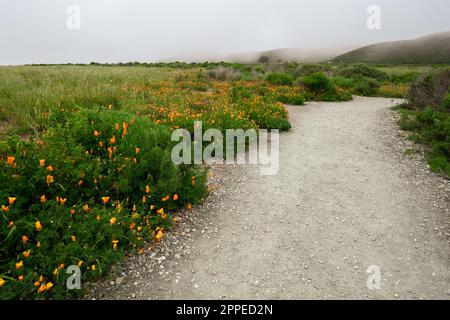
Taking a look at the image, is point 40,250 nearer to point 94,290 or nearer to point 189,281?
point 94,290

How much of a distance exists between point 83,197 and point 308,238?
124 inches

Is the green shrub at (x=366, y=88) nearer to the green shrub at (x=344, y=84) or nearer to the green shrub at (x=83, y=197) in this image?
the green shrub at (x=344, y=84)

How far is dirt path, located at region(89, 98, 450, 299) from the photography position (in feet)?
10.5

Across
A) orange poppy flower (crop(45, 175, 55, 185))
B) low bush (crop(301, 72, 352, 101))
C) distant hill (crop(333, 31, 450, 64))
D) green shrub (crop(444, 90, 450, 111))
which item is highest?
distant hill (crop(333, 31, 450, 64))

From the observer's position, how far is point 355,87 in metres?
19.3

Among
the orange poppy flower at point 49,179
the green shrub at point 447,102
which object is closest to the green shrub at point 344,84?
the green shrub at point 447,102

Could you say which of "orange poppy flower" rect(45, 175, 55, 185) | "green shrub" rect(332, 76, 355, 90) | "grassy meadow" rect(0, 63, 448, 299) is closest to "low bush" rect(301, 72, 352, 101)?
"green shrub" rect(332, 76, 355, 90)

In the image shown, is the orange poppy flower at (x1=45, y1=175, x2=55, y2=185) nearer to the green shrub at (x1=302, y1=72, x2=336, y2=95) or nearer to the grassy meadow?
the grassy meadow

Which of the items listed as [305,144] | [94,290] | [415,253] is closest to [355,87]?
[305,144]

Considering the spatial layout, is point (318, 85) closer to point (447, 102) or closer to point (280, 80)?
point (280, 80)

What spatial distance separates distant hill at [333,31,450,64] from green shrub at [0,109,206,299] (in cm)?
8753

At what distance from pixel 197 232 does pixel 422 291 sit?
2.84 metres

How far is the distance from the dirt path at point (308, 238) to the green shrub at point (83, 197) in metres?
0.40

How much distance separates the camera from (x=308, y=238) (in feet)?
13.3
